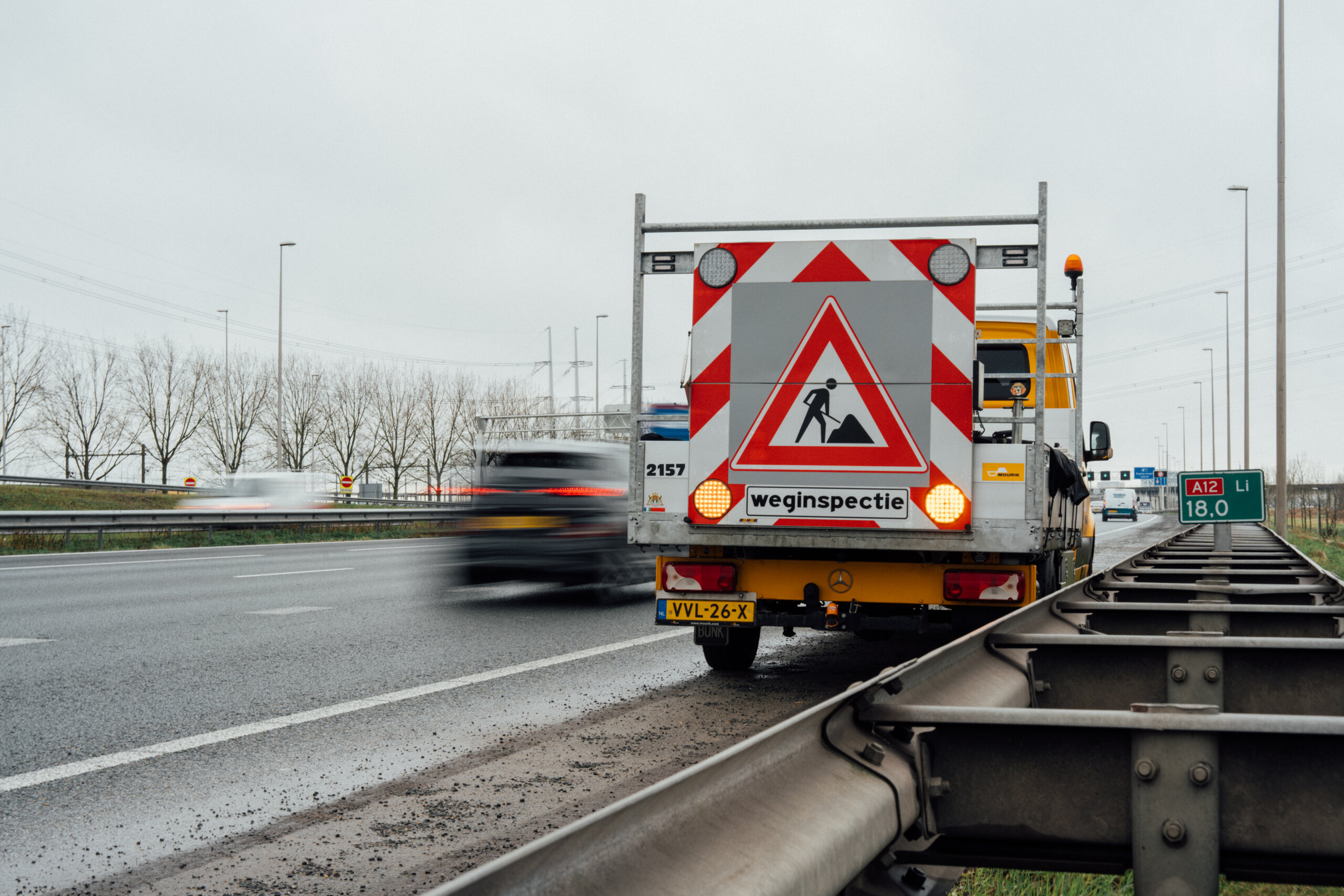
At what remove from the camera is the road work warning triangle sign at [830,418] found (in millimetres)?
6117

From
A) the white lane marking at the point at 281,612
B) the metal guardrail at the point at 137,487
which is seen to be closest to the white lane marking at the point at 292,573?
the white lane marking at the point at 281,612

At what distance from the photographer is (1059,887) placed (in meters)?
3.17

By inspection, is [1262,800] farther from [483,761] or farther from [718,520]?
[718,520]

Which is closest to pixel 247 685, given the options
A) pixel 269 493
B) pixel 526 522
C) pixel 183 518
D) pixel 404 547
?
pixel 526 522

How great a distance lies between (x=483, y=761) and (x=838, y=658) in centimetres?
398

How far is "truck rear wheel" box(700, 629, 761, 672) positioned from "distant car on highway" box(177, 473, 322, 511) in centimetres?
2241

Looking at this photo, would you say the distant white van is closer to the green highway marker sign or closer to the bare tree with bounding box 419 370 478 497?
the bare tree with bounding box 419 370 478 497

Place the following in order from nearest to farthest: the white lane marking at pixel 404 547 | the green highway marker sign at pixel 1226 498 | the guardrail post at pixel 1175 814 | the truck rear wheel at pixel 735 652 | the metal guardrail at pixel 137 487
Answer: the guardrail post at pixel 1175 814, the truck rear wheel at pixel 735 652, the green highway marker sign at pixel 1226 498, the white lane marking at pixel 404 547, the metal guardrail at pixel 137 487

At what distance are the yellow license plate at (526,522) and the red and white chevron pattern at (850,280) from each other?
5710mm

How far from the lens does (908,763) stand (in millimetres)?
2104

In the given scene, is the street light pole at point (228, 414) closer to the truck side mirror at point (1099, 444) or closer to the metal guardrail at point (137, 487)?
the metal guardrail at point (137, 487)

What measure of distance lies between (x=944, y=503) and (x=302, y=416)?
5677cm

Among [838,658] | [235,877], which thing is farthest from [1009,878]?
[838,658]

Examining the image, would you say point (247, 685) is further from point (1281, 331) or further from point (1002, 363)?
point (1281, 331)
